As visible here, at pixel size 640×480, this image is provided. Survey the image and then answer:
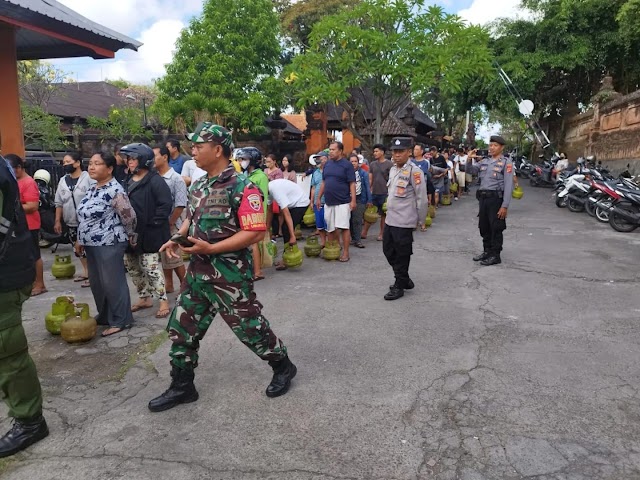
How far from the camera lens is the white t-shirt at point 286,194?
20.5ft

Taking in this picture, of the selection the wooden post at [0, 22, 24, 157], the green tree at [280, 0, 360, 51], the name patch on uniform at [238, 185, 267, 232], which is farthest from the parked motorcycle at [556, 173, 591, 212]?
the green tree at [280, 0, 360, 51]

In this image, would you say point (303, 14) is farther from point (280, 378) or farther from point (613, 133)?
point (280, 378)

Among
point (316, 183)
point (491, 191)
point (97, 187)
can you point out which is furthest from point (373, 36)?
point (97, 187)

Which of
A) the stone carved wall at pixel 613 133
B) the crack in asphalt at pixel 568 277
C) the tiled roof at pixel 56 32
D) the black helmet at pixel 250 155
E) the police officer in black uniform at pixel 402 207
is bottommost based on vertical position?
the crack in asphalt at pixel 568 277

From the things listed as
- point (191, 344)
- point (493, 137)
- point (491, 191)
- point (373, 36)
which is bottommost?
point (191, 344)

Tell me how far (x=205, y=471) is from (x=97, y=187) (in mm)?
2933

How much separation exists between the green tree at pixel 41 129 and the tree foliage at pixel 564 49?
18.6 m

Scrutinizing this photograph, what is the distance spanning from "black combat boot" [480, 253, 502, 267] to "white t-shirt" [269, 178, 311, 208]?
2743mm

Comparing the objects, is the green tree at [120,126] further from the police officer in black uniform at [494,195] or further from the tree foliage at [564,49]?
the tree foliage at [564,49]

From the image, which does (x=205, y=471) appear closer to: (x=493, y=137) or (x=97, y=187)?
(x=97, y=187)

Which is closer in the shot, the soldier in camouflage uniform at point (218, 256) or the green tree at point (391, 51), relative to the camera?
the soldier in camouflage uniform at point (218, 256)

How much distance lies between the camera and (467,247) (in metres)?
8.47

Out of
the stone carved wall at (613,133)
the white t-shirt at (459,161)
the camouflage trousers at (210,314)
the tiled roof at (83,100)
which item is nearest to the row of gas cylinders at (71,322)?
the camouflage trousers at (210,314)

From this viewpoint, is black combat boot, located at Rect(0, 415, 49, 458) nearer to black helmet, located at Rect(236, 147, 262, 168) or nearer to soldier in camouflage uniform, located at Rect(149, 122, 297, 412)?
soldier in camouflage uniform, located at Rect(149, 122, 297, 412)
